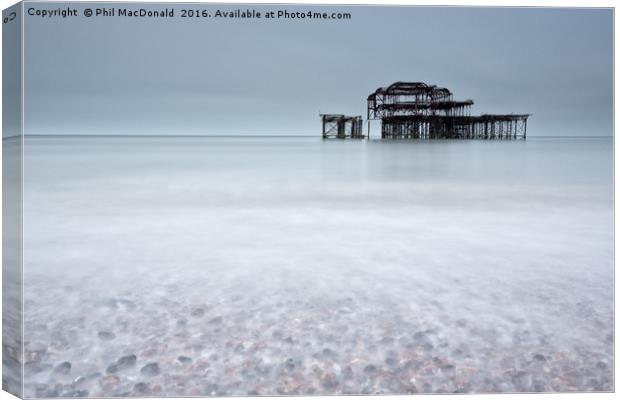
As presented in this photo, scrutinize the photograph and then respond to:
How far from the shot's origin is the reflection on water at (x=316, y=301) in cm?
140

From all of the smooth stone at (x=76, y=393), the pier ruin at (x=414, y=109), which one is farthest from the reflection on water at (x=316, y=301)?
the pier ruin at (x=414, y=109)

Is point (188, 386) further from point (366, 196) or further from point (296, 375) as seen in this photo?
point (366, 196)

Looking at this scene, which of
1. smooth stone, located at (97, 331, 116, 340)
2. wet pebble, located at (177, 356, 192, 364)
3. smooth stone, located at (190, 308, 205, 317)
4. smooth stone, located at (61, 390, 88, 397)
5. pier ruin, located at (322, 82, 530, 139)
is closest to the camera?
smooth stone, located at (61, 390, 88, 397)

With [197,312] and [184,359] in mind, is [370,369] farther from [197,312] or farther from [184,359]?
[197,312]

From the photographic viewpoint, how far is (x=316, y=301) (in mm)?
1861

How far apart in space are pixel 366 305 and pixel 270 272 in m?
0.50

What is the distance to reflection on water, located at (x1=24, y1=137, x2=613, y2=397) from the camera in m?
1.40

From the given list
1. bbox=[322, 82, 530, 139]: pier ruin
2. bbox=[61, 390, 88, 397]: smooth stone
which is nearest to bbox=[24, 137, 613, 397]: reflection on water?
bbox=[61, 390, 88, 397]: smooth stone

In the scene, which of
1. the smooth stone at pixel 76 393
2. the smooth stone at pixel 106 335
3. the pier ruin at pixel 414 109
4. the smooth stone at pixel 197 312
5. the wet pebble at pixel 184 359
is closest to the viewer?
the smooth stone at pixel 76 393

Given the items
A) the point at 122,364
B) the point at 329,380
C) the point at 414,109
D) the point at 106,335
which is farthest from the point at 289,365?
the point at 414,109

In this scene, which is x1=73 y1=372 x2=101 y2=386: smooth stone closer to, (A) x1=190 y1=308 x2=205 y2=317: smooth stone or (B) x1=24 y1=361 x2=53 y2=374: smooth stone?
(B) x1=24 y1=361 x2=53 y2=374: smooth stone

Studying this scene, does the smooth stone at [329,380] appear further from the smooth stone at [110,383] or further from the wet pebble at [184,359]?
the smooth stone at [110,383]

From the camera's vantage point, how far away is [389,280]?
7.00 feet

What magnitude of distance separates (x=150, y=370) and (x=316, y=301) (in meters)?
0.60
